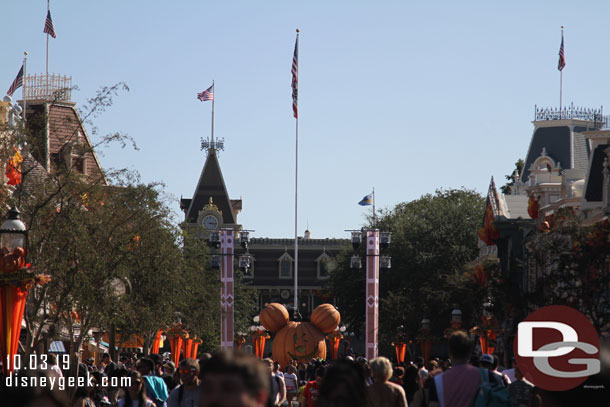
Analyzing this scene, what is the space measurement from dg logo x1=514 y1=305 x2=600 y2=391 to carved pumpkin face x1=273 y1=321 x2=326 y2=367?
3787 cm

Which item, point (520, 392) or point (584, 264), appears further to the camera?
point (584, 264)

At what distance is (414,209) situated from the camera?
79500 millimetres

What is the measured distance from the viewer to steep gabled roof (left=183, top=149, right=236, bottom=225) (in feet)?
337

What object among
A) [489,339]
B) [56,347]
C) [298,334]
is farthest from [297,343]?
[56,347]

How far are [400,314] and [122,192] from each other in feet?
105

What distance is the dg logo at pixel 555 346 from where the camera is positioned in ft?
33.9

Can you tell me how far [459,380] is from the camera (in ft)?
30.6

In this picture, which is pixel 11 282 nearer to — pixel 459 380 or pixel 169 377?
pixel 169 377

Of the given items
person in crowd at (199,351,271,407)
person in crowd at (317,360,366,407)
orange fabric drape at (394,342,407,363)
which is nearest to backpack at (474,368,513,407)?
person in crowd at (317,360,366,407)

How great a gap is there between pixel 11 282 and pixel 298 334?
36445 mm

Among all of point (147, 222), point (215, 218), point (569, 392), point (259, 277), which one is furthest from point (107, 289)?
point (259, 277)

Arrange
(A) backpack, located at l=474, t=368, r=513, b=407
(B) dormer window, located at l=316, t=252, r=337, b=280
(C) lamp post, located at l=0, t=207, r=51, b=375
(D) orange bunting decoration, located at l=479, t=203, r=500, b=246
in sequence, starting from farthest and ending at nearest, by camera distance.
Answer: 1. (B) dormer window, located at l=316, t=252, r=337, b=280
2. (D) orange bunting decoration, located at l=479, t=203, r=500, b=246
3. (C) lamp post, located at l=0, t=207, r=51, b=375
4. (A) backpack, located at l=474, t=368, r=513, b=407

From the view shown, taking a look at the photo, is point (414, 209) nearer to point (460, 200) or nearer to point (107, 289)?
point (460, 200)

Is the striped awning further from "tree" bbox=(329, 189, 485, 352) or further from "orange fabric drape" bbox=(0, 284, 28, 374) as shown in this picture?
"tree" bbox=(329, 189, 485, 352)
